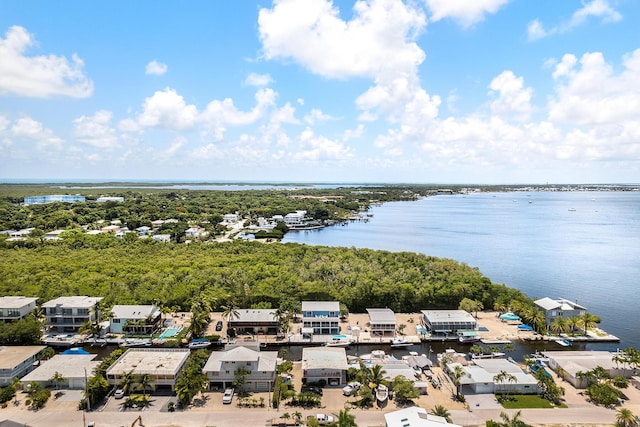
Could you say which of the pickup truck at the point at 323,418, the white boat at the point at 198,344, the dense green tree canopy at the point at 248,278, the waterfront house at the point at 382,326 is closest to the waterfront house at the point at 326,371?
the pickup truck at the point at 323,418

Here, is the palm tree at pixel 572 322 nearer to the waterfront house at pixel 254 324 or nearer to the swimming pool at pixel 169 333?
the waterfront house at pixel 254 324

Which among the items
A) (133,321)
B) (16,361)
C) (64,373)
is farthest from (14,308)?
(64,373)

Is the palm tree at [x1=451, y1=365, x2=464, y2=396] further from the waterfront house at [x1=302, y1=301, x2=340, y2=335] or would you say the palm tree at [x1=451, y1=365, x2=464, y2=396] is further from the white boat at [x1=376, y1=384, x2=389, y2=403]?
the waterfront house at [x1=302, y1=301, x2=340, y2=335]

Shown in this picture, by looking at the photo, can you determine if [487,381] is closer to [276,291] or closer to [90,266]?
[276,291]

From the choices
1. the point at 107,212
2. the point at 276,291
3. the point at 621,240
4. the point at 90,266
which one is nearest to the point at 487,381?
the point at 276,291

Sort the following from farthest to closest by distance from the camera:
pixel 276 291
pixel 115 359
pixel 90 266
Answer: pixel 90 266 < pixel 276 291 < pixel 115 359

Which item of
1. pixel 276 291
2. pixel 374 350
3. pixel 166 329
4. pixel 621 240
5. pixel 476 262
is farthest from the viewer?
pixel 621 240

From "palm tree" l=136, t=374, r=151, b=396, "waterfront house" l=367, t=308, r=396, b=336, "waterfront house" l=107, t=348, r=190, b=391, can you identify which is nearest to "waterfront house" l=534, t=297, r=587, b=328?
"waterfront house" l=367, t=308, r=396, b=336
